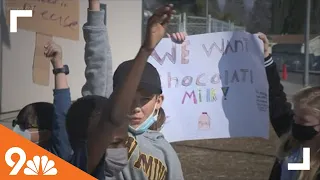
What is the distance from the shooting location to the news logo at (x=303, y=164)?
1896 millimetres

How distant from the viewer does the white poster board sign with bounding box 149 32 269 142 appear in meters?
2.36

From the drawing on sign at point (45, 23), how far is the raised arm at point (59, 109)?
0.74 feet

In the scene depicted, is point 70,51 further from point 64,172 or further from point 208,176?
point 64,172

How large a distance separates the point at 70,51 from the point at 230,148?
2.61m

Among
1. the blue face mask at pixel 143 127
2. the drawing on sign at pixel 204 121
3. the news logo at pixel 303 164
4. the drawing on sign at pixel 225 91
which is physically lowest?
the news logo at pixel 303 164

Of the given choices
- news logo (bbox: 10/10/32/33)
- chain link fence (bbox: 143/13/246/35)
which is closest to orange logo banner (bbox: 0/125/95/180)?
news logo (bbox: 10/10/32/33)

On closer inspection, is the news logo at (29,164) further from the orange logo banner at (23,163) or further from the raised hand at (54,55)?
the raised hand at (54,55)

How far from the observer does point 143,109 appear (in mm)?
1634

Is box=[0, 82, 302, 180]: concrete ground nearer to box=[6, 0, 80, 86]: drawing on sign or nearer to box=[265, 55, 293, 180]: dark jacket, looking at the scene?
box=[265, 55, 293, 180]: dark jacket

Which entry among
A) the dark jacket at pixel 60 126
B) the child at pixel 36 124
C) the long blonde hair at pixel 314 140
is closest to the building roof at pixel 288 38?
the long blonde hair at pixel 314 140

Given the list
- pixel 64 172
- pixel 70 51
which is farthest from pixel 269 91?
pixel 70 51

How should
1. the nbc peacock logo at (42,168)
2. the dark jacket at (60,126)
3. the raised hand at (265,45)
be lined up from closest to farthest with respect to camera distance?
the nbc peacock logo at (42,168) < the dark jacket at (60,126) < the raised hand at (265,45)

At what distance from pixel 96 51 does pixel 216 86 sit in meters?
0.64

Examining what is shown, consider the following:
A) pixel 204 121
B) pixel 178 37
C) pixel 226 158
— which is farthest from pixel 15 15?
pixel 226 158
